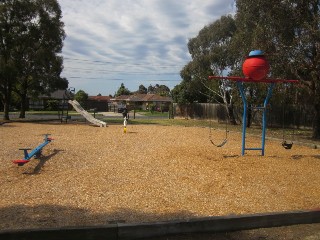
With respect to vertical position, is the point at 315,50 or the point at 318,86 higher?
the point at 315,50

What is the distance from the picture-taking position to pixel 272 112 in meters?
30.1

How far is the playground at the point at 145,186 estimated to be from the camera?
5.57 meters

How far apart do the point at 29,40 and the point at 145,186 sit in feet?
75.8

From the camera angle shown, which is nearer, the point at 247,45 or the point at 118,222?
the point at 118,222

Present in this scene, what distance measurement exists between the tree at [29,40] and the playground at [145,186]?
1742cm

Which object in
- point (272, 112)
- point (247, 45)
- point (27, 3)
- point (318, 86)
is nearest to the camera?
point (318, 86)

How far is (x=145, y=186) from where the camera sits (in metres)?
7.12

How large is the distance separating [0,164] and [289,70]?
14.3m

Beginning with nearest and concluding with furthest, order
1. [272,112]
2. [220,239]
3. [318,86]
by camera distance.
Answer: [220,239] → [318,86] → [272,112]

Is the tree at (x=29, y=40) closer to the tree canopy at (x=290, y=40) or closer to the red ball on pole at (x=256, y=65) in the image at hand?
the tree canopy at (x=290, y=40)

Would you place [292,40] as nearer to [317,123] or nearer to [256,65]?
[317,123]

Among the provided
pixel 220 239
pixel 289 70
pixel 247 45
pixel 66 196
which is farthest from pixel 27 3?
pixel 220 239

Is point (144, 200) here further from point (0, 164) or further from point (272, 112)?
point (272, 112)

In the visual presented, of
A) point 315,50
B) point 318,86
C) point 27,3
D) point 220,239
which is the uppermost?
point 27,3
